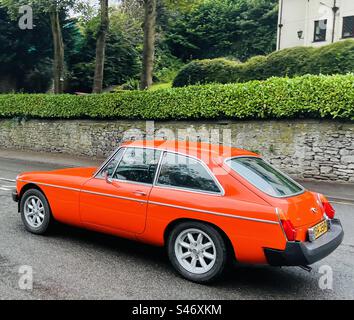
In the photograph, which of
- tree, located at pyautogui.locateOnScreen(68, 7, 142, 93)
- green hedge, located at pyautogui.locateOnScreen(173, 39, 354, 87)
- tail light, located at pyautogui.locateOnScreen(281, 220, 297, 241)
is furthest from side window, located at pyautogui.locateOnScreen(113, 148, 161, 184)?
tree, located at pyautogui.locateOnScreen(68, 7, 142, 93)

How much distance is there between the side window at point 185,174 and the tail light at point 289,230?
83cm

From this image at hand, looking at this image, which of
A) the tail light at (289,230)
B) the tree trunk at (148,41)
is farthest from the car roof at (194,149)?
the tree trunk at (148,41)

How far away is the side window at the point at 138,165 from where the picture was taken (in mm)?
5086

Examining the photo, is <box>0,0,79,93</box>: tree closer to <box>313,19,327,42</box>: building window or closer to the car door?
<box>313,19,327,42</box>: building window

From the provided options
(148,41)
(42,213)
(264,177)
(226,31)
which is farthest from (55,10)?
(264,177)

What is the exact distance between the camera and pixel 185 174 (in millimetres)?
4848

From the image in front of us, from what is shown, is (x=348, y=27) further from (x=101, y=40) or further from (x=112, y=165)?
(x=112, y=165)

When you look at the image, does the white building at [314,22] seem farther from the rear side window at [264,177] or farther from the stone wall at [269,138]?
the rear side window at [264,177]

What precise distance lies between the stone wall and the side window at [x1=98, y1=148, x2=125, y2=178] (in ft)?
28.8

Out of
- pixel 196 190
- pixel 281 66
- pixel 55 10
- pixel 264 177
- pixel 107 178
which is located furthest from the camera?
pixel 55 10

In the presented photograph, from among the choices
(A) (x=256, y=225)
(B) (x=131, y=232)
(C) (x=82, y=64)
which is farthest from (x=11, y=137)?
(A) (x=256, y=225)

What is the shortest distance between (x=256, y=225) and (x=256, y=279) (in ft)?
3.04

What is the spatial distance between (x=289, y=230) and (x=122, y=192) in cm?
212
